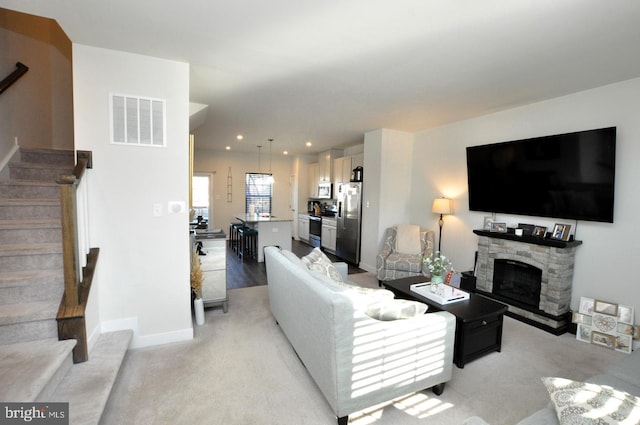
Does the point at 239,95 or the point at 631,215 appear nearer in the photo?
the point at 631,215

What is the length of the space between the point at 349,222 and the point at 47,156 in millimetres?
4856

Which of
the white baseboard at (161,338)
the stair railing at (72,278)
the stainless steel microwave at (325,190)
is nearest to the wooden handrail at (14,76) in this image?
the stair railing at (72,278)

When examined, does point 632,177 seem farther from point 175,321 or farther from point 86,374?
point 86,374

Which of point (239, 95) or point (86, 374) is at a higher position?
point (239, 95)

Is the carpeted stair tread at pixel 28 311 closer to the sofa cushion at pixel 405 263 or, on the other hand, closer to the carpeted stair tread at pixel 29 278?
the carpeted stair tread at pixel 29 278

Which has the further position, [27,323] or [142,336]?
[142,336]

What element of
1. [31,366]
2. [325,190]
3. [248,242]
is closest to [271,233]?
[248,242]

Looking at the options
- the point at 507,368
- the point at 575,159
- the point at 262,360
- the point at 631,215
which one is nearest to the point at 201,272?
the point at 262,360

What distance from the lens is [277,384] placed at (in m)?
2.26

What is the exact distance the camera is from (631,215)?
9.45 ft

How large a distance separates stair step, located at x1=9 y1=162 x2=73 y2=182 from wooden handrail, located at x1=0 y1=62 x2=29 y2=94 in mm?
825

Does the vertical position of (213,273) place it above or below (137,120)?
below

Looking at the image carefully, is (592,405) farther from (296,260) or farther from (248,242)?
(248,242)

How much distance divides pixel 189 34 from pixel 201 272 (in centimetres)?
234
